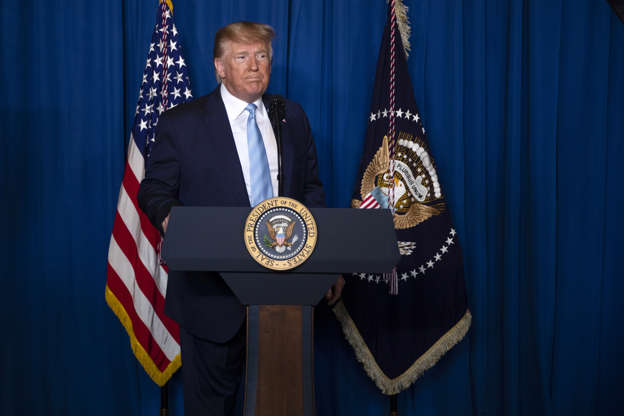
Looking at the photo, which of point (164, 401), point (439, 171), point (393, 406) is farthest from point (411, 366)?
point (164, 401)

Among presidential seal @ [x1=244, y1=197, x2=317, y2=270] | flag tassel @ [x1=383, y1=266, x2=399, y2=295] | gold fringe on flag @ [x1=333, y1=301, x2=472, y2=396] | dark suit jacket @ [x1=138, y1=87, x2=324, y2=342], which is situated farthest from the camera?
gold fringe on flag @ [x1=333, y1=301, x2=472, y2=396]

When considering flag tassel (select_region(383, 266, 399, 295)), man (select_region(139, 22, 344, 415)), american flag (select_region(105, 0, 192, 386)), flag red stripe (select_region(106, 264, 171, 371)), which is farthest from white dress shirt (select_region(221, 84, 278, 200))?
flag red stripe (select_region(106, 264, 171, 371))

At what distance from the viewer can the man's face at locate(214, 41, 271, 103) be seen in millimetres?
1759

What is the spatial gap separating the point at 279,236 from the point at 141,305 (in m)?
1.39

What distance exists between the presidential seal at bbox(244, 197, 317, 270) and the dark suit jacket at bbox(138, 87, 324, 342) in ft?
1.24

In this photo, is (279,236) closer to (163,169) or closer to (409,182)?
(163,169)

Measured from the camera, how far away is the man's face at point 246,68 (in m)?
1.76

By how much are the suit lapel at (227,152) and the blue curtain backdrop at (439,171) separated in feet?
3.01

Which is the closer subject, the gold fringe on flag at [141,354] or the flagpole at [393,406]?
the gold fringe on flag at [141,354]

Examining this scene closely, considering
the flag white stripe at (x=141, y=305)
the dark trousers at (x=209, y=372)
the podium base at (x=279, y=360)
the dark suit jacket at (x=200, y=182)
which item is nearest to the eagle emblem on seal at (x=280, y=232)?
the podium base at (x=279, y=360)

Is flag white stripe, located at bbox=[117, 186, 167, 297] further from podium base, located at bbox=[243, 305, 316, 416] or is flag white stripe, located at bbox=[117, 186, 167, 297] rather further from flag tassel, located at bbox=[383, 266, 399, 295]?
Answer: podium base, located at bbox=[243, 305, 316, 416]

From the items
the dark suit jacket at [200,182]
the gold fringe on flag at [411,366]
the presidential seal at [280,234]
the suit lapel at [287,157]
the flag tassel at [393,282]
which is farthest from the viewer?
the gold fringe on flag at [411,366]

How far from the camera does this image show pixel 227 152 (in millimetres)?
1729

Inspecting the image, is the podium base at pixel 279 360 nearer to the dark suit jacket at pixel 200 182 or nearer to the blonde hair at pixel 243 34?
the dark suit jacket at pixel 200 182
